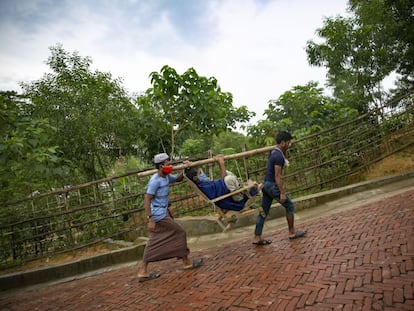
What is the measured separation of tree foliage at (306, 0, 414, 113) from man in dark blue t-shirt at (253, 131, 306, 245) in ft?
28.1

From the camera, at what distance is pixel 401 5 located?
1001cm

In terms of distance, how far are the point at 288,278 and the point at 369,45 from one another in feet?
36.2

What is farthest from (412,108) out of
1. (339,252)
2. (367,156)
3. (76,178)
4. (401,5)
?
(76,178)

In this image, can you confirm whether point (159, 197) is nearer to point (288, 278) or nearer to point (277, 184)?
point (277, 184)

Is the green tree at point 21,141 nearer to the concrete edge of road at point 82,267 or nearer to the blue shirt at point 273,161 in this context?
the concrete edge of road at point 82,267

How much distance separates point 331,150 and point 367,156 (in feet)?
3.90

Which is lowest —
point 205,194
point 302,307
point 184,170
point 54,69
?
point 302,307

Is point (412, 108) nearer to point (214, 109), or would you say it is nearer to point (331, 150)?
point (331, 150)

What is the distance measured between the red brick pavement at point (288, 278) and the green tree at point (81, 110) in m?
4.26

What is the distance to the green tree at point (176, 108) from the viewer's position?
311 inches

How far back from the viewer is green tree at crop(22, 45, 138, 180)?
8070 mm

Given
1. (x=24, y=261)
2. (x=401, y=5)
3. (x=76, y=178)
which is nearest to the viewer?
(x=24, y=261)

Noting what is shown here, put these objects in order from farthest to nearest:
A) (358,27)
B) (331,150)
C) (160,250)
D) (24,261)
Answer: (358,27) → (331,150) → (24,261) → (160,250)

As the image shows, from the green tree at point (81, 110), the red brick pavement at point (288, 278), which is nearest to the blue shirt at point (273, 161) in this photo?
the red brick pavement at point (288, 278)
